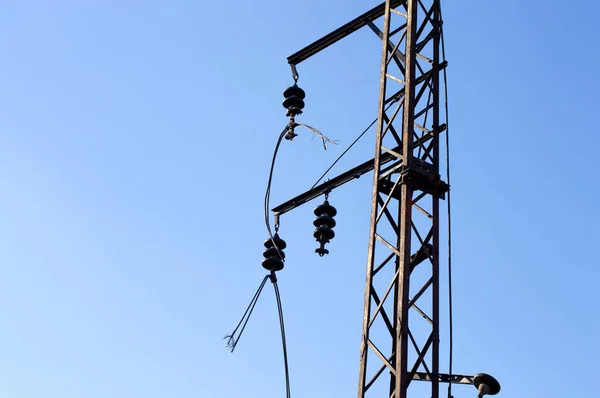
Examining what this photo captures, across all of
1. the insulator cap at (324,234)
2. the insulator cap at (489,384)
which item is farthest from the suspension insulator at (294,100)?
the insulator cap at (489,384)

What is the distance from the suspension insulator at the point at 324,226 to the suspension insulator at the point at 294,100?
6.07 feet

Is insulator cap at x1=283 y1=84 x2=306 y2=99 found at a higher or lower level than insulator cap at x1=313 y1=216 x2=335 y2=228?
higher

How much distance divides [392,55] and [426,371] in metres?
4.14

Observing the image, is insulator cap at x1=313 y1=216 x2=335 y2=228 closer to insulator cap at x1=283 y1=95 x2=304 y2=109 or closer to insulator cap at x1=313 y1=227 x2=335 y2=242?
insulator cap at x1=313 y1=227 x2=335 y2=242

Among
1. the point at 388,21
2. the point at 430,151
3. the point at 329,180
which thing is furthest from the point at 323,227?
the point at 388,21

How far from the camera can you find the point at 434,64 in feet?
42.2

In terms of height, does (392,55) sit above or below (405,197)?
above

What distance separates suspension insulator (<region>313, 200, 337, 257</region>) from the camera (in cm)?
1317

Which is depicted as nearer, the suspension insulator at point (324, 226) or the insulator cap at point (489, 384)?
the insulator cap at point (489, 384)

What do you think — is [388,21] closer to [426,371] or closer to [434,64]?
[434,64]

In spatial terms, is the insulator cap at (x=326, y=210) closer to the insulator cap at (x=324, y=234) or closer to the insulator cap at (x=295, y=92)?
the insulator cap at (x=324, y=234)

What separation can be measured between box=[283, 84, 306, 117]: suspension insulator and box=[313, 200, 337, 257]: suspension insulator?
185 cm

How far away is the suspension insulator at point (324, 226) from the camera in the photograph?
43.2 feet

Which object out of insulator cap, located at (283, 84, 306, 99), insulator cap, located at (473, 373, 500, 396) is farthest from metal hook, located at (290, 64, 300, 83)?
insulator cap, located at (473, 373, 500, 396)
